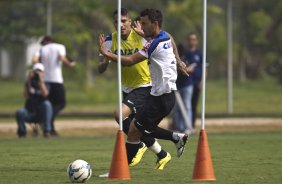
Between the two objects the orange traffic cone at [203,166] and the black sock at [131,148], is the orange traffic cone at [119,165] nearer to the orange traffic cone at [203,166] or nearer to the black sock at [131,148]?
the orange traffic cone at [203,166]

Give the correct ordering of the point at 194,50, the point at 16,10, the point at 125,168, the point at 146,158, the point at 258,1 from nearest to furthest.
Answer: the point at 125,168
the point at 146,158
the point at 194,50
the point at 16,10
the point at 258,1

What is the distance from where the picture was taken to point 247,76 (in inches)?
2594

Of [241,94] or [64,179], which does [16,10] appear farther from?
[64,179]

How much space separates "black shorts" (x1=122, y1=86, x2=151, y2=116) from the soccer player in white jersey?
0.75 meters

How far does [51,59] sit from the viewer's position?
23594mm

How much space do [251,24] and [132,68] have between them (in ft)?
156

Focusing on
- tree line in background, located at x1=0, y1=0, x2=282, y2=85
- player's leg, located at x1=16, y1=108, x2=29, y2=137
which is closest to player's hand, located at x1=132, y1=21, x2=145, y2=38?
player's leg, located at x1=16, y1=108, x2=29, y2=137

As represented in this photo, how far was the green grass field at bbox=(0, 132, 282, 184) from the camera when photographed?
12.5 m

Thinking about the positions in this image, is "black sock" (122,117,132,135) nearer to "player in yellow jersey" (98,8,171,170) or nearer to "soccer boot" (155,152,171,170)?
"player in yellow jersey" (98,8,171,170)

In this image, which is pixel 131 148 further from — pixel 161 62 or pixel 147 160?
pixel 147 160

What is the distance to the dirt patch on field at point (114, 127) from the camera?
1045 inches

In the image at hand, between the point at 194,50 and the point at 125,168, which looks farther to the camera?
the point at 194,50

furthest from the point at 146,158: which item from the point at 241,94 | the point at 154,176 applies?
the point at 241,94

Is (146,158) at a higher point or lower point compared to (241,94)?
higher
